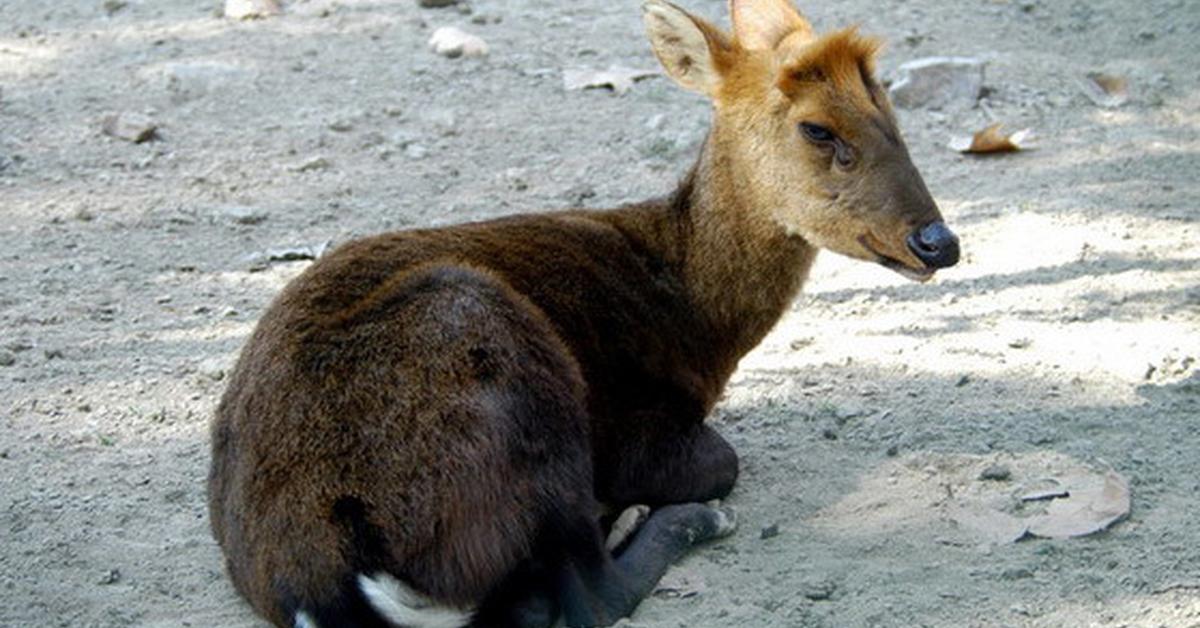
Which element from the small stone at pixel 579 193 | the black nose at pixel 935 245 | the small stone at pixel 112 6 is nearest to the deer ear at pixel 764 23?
the black nose at pixel 935 245

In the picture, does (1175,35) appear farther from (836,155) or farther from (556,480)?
(556,480)

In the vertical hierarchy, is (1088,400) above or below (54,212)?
above

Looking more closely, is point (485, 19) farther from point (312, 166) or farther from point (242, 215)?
point (242, 215)

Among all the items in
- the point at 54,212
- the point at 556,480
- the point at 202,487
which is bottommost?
the point at 54,212

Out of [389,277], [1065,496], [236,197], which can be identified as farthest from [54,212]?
[1065,496]

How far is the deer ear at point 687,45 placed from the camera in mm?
6086

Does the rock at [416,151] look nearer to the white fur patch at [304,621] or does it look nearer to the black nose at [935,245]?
the black nose at [935,245]

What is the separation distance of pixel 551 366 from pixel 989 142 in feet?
14.6

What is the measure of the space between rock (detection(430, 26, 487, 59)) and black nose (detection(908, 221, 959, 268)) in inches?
191

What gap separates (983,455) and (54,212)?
4.62 metres

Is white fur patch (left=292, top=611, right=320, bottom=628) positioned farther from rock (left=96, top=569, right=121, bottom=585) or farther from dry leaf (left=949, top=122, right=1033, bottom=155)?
dry leaf (left=949, top=122, right=1033, bottom=155)

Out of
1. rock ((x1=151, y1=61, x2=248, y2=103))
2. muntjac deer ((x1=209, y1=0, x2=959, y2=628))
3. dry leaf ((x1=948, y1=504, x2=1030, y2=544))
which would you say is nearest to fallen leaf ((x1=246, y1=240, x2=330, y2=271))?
rock ((x1=151, y1=61, x2=248, y2=103))

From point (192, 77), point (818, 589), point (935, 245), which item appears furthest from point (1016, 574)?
point (192, 77)

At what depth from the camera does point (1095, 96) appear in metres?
9.58
